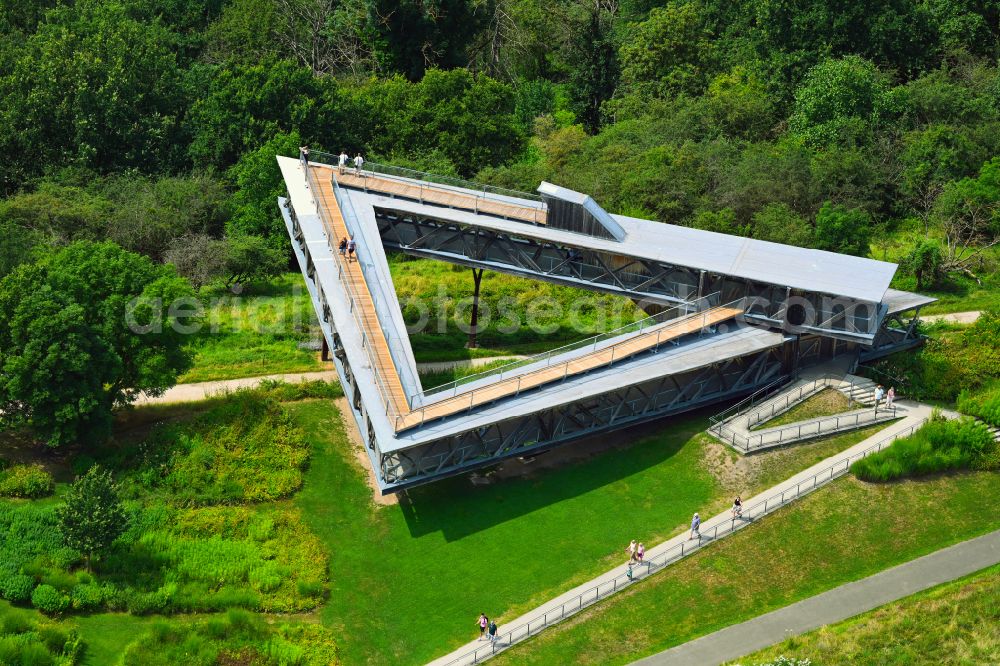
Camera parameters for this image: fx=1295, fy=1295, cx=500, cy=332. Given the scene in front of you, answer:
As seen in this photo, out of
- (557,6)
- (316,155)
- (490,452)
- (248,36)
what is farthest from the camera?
(557,6)

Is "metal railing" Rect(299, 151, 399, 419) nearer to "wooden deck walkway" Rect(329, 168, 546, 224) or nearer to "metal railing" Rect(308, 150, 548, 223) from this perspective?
"wooden deck walkway" Rect(329, 168, 546, 224)

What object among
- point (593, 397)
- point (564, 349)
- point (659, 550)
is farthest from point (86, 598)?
point (564, 349)

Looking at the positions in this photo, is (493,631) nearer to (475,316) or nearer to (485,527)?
(485,527)

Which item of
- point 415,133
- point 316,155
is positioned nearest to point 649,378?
point 316,155

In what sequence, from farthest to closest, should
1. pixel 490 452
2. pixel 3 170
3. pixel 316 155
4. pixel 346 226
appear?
1. pixel 3 170
2. pixel 316 155
3. pixel 346 226
4. pixel 490 452

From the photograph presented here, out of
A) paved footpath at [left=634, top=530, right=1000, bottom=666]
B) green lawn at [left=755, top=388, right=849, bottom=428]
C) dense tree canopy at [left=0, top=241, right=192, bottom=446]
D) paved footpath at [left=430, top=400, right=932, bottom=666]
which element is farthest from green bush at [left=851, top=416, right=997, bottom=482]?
dense tree canopy at [left=0, top=241, right=192, bottom=446]

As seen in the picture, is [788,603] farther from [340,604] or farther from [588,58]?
[588,58]
